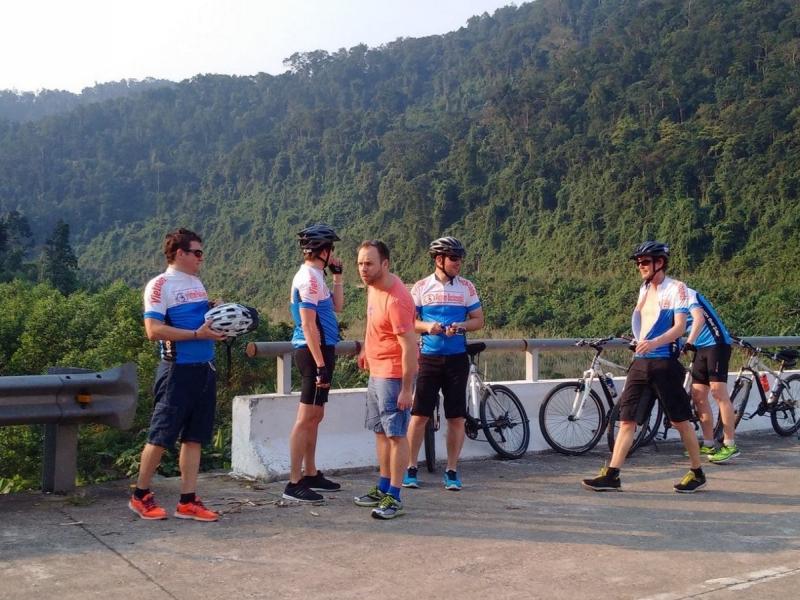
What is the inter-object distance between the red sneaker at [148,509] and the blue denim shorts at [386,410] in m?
1.54

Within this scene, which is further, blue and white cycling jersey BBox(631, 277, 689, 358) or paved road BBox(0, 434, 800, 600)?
blue and white cycling jersey BBox(631, 277, 689, 358)

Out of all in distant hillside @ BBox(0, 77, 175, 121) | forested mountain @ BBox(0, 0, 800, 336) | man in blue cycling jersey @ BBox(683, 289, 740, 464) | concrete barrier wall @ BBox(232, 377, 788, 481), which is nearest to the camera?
concrete barrier wall @ BBox(232, 377, 788, 481)

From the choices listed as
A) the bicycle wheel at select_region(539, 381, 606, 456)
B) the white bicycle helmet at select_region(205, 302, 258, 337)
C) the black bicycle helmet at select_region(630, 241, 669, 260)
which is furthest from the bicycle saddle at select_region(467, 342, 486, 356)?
the white bicycle helmet at select_region(205, 302, 258, 337)

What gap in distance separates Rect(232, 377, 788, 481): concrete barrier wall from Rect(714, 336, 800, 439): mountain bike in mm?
3519

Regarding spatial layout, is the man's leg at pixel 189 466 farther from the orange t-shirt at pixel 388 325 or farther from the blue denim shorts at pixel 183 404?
the orange t-shirt at pixel 388 325

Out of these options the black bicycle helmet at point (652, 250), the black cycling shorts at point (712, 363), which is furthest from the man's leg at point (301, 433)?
the black cycling shorts at point (712, 363)

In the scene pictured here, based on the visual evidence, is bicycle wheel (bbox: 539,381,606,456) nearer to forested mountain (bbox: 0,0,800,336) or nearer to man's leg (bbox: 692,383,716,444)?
man's leg (bbox: 692,383,716,444)

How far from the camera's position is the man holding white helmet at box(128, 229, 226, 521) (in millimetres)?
6340

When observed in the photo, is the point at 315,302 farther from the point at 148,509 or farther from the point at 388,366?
the point at 148,509

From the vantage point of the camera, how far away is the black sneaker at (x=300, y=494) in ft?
22.9

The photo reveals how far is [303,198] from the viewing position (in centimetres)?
10412

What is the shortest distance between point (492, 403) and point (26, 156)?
124181 mm

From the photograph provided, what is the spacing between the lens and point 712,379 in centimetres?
946

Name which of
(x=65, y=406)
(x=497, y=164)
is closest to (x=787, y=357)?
(x=65, y=406)
